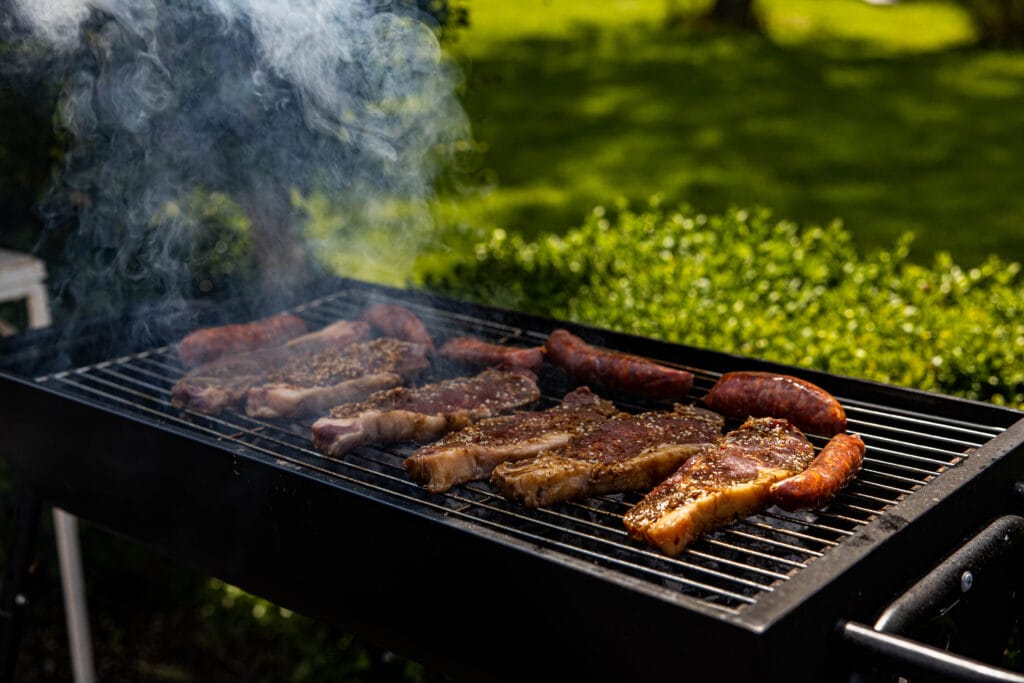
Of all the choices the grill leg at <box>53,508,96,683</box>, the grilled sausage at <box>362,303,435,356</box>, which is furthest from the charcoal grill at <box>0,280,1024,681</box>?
the grill leg at <box>53,508,96,683</box>

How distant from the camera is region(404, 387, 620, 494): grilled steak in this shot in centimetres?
297

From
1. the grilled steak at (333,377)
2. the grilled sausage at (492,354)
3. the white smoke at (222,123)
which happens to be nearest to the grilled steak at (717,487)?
the grilled sausage at (492,354)

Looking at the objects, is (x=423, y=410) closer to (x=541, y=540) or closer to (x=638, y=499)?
(x=638, y=499)

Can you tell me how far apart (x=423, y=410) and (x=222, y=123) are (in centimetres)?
210

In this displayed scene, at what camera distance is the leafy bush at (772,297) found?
4168mm

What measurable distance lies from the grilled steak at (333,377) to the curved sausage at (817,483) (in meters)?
1.49

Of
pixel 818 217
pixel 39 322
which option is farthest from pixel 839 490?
pixel 818 217

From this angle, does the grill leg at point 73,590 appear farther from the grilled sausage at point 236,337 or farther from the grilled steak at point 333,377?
the grilled steak at point 333,377

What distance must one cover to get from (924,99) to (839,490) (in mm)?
10349

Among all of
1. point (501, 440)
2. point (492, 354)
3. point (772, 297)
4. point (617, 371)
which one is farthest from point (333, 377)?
point (772, 297)

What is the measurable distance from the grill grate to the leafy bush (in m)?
0.77

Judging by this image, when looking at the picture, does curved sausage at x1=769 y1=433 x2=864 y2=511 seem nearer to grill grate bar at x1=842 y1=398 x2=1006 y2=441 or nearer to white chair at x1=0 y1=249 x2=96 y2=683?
grill grate bar at x1=842 y1=398 x2=1006 y2=441

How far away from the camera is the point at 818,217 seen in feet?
30.4

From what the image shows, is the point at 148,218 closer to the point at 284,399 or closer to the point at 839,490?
the point at 284,399
